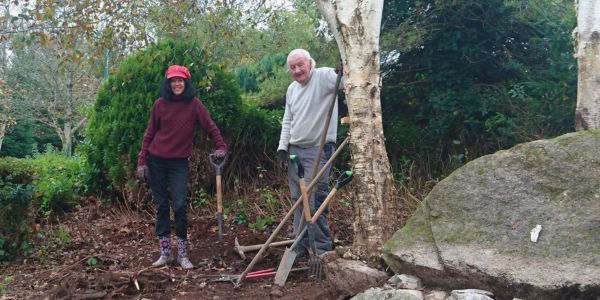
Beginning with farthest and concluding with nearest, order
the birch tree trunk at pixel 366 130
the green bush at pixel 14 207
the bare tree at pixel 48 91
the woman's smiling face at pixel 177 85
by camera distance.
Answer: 1. the bare tree at pixel 48 91
2. the green bush at pixel 14 207
3. the woman's smiling face at pixel 177 85
4. the birch tree trunk at pixel 366 130

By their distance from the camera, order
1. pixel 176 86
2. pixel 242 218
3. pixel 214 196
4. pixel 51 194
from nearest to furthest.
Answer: pixel 176 86 → pixel 242 218 → pixel 214 196 → pixel 51 194

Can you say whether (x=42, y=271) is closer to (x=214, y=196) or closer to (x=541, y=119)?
(x=214, y=196)

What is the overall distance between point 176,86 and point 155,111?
0.98ft

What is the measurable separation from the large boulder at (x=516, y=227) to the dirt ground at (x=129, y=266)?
2.65ft

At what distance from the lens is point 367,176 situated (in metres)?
4.09

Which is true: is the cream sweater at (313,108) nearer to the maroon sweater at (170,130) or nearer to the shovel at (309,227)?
the shovel at (309,227)

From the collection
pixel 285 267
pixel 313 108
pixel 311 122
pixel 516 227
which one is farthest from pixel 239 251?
pixel 516 227

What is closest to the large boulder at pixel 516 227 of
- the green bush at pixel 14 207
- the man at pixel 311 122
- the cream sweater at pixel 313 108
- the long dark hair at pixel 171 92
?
the man at pixel 311 122

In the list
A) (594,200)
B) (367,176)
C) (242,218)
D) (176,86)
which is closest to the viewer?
(594,200)

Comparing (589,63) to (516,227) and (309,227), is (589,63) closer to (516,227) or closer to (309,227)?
(516,227)

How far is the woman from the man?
929mm

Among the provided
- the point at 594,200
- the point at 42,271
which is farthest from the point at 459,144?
the point at 42,271

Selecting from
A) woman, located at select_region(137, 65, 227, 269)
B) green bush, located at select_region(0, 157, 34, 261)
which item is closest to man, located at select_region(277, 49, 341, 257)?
woman, located at select_region(137, 65, 227, 269)

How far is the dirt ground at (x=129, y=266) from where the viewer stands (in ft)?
14.7
